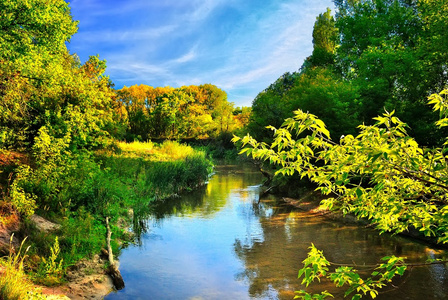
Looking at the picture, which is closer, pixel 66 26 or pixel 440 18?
pixel 66 26

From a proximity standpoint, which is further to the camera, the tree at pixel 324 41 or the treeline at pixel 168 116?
the treeline at pixel 168 116

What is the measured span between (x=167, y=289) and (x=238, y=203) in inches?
476

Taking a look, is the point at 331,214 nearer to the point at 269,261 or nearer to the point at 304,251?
the point at 304,251

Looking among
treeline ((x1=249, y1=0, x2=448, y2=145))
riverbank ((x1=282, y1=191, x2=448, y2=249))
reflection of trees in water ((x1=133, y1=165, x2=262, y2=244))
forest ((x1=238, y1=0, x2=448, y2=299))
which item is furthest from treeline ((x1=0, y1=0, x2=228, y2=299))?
treeline ((x1=249, y1=0, x2=448, y2=145))

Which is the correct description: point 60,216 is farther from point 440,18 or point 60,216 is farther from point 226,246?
point 440,18

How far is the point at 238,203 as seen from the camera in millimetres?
20891

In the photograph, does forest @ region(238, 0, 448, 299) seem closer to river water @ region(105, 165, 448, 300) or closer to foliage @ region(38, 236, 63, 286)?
river water @ region(105, 165, 448, 300)

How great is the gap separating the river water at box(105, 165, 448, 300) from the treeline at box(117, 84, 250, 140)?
4408 cm

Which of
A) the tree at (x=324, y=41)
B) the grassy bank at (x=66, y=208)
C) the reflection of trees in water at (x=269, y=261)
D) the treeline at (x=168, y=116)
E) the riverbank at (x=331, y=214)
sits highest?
the tree at (x=324, y=41)

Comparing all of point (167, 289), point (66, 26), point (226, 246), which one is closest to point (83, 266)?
point (167, 289)

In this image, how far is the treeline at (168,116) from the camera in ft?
209

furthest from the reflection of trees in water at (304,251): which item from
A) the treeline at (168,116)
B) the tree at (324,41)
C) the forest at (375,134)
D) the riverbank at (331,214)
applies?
the treeline at (168,116)

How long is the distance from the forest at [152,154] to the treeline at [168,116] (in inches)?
1365

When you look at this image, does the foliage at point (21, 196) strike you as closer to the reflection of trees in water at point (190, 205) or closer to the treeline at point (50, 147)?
the treeline at point (50, 147)
